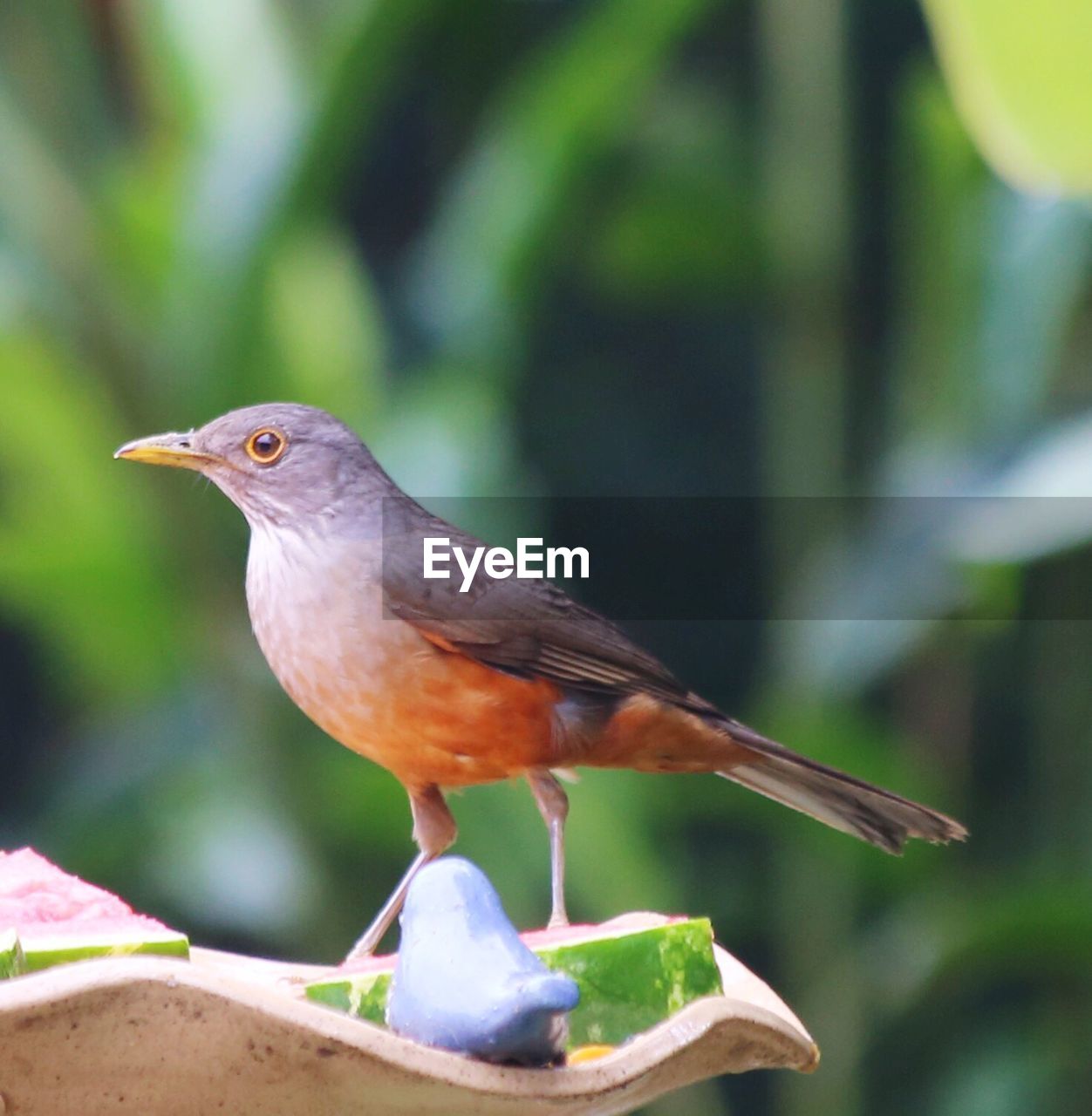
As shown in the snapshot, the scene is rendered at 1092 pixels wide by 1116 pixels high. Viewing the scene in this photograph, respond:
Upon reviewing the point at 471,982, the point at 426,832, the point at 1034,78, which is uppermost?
the point at 1034,78

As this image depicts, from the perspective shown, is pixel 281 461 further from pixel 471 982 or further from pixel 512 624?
pixel 471 982

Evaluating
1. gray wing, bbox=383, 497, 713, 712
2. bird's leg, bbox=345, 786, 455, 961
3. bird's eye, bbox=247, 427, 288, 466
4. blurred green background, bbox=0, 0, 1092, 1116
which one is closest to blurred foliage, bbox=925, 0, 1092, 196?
gray wing, bbox=383, 497, 713, 712

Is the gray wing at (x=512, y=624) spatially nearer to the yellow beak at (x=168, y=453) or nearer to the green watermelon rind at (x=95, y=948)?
the yellow beak at (x=168, y=453)

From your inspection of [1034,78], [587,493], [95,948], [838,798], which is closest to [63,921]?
[95,948]

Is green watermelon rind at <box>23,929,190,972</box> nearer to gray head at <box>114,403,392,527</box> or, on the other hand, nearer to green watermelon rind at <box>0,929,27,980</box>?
green watermelon rind at <box>0,929,27,980</box>

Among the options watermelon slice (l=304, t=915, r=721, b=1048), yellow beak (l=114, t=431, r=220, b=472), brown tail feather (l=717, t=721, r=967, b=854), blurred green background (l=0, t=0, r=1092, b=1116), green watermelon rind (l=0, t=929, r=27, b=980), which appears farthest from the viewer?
blurred green background (l=0, t=0, r=1092, b=1116)

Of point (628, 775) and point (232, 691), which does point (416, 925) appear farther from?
point (628, 775)
